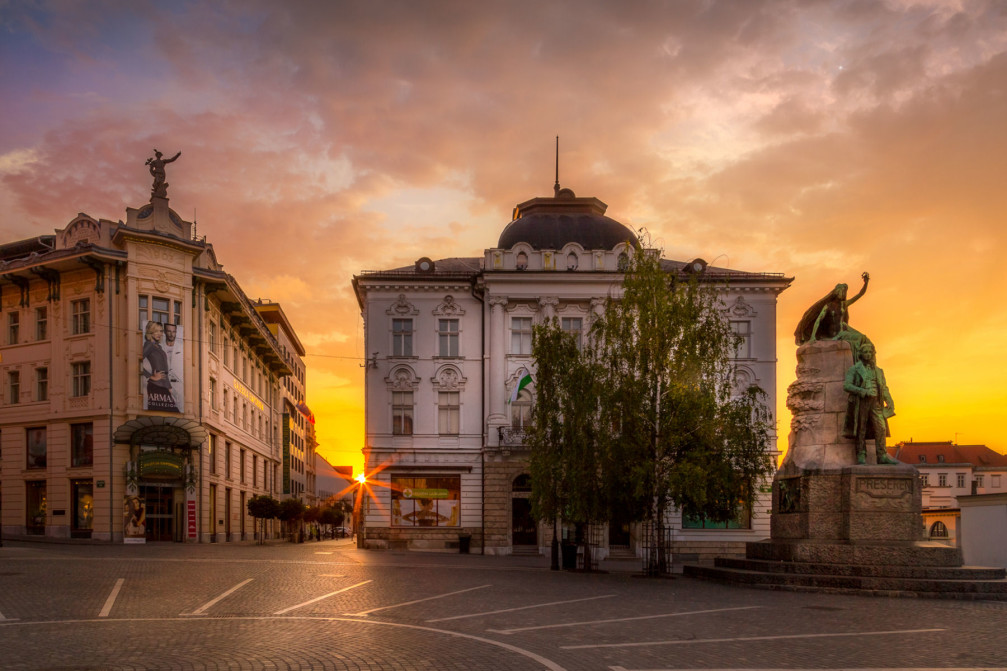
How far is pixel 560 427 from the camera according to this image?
30672 millimetres

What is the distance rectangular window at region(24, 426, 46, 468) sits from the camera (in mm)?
46250

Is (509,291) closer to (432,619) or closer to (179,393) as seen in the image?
(179,393)

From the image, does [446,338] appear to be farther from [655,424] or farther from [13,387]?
[655,424]

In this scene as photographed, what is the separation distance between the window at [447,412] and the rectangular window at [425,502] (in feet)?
7.46

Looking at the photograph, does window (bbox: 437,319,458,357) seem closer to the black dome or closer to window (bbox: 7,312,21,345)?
the black dome

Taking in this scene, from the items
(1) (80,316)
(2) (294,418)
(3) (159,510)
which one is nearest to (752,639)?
(3) (159,510)

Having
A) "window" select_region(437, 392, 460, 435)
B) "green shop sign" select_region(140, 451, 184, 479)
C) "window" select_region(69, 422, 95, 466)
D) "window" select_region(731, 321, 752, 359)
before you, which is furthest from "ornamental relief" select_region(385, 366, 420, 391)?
"window" select_region(731, 321, 752, 359)

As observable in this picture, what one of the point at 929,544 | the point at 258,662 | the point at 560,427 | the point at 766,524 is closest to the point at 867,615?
the point at 929,544

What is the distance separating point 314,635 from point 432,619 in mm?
2474

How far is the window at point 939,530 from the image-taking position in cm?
8194

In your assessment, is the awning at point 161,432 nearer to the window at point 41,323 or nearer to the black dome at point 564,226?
the window at point 41,323

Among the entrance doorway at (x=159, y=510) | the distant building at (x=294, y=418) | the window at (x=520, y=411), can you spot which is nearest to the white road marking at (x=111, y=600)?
the entrance doorway at (x=159, y=510)

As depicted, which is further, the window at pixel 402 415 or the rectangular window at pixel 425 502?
the window at pixel 402 415

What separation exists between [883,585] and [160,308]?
117 ft
